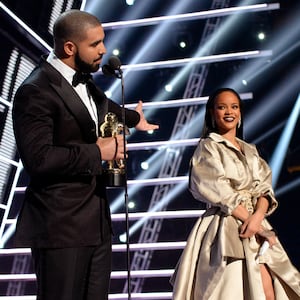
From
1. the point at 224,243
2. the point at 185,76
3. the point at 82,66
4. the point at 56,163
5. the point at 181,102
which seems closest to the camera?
the point at 56,163

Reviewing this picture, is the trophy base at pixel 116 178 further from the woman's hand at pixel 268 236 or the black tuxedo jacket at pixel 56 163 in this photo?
the woman's hand at pixel 268 236

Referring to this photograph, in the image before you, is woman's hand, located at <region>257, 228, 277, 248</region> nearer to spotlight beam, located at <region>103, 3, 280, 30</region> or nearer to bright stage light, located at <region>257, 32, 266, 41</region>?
bright stage light, located at <region>257, 32, 266, 41</region>

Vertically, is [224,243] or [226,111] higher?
[226,111]

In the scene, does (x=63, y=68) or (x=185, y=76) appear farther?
(x=185, y=76)

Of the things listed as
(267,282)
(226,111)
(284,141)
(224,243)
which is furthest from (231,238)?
(284,141)

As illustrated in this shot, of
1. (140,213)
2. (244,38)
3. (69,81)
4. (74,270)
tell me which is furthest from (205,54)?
(74,270)

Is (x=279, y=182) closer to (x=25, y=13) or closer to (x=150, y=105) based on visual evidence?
(x=150, y=105)

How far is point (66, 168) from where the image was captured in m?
1.77

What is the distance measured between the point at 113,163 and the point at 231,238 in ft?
3.08

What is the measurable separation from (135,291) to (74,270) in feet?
8.09

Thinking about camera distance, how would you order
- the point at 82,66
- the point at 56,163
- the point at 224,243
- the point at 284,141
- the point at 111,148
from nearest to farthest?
1. the point at 56,163
2. the point at 111,148
3. the point at 82,66
4. the point at 224,243
5. the point at 284,141

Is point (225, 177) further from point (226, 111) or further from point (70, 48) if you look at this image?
point (70, 48)

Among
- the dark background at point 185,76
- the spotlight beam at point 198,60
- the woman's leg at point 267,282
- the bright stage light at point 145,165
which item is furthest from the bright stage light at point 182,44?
the woman's leg at point 267,282

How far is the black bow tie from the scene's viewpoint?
196 cm
